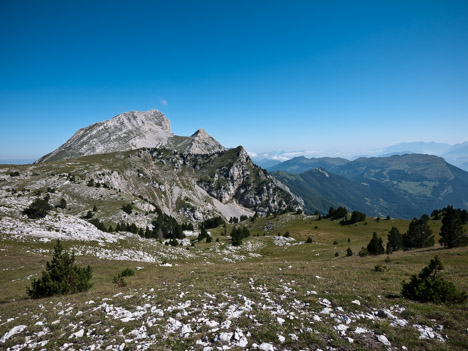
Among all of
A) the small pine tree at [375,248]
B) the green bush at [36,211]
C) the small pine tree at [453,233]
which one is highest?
the green bush at [36,211]

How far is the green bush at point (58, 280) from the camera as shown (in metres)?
17.7

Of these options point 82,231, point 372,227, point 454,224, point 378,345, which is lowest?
point 372,227

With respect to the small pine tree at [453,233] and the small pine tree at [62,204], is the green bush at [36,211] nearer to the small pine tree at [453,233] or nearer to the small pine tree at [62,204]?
the small pine tree at [62,204]

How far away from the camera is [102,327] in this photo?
10383 millimetres

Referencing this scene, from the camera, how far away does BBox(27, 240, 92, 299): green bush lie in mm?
17656

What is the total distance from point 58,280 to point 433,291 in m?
27.4

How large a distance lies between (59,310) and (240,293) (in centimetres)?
1131

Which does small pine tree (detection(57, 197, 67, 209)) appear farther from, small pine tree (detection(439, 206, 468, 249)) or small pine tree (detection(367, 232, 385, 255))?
small pine tree (detection(439, 206, 468, 249))

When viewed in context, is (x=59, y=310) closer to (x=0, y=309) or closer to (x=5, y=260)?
(x=0, y=309)

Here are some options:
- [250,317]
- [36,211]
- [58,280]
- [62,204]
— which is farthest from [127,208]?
[250,317]

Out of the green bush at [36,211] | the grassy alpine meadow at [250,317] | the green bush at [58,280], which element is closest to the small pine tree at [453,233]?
the grassy alpine meadow at [250,317]

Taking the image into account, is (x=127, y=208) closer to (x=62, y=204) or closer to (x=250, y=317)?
(x=62, y=204)

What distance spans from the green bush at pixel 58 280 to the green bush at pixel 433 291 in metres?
24.8

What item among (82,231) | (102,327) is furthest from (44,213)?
(102,327)
